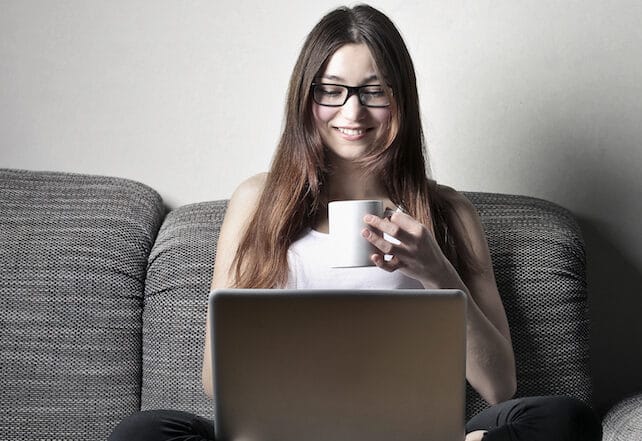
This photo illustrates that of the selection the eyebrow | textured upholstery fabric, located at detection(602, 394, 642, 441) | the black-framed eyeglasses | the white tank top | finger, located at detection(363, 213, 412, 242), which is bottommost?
textured upholstery fabric, located at detection(602, 394, 642, 441)

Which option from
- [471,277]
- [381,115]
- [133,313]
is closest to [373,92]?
[381,115]

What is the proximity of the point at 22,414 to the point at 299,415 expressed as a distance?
2.93 ft

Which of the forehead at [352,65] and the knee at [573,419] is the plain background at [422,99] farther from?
the knee at [573,419]

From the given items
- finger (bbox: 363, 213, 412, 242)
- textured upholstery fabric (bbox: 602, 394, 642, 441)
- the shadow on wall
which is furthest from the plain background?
finger (bbox: 363, 213, 412, 242)

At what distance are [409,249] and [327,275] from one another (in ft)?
1.20

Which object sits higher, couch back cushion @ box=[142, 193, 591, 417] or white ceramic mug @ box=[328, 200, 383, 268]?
white ceramic mug @ box=[328, 200, 383, 268]

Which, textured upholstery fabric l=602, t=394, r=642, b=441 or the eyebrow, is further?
the eyebrow

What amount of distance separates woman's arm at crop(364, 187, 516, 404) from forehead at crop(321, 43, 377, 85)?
1.06 feet

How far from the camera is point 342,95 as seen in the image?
173cm

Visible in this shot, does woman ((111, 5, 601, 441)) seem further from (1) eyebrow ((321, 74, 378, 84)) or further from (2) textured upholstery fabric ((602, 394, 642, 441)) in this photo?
(2) textured upholstery fabric ((602, 394, 642, 441))

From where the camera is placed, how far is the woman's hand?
1.34 meters

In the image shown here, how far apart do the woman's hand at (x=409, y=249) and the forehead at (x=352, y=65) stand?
0.44 metres

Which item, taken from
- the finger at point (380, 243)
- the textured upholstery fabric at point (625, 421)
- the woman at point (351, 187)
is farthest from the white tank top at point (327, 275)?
the textured upholstery fabric at point (625, 421)

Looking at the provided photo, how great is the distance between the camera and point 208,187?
2176mm
